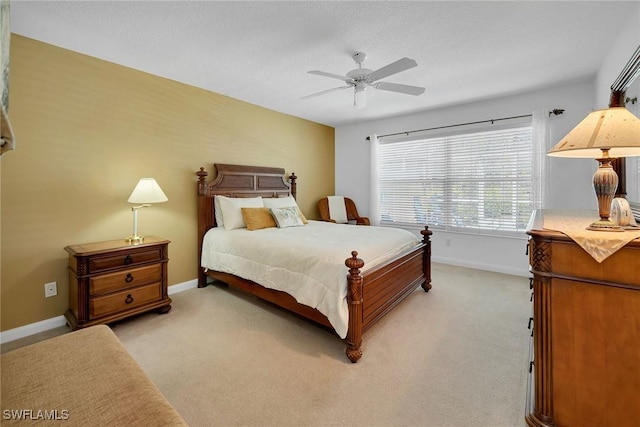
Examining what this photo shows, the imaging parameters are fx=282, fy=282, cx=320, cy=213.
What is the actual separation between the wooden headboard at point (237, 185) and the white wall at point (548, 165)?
1.52 m

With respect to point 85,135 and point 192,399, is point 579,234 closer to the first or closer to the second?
point 192,399

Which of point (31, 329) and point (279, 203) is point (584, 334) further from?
point (31, 329)

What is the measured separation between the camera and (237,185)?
4059 mm

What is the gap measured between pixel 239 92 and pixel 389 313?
3327 millimetres

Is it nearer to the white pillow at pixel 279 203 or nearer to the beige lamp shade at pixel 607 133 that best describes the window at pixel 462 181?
the white pillow at pixel 279 203

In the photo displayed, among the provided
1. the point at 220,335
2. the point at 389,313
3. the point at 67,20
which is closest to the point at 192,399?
the point at 220,335

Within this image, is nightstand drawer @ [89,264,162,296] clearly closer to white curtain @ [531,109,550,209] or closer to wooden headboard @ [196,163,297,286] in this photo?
wooden headboard @ [196,163,297,286]

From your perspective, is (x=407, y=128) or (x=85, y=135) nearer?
(x=85, y=135)

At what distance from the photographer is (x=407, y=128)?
4938 millimetres

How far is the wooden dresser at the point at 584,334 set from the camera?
1.12 meters

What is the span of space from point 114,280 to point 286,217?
1.97 meters

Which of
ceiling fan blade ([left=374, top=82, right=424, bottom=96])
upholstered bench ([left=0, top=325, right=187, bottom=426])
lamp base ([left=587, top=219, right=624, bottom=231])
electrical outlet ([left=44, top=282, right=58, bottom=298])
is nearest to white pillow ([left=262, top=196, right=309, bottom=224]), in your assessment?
ceiling fan blade ([left=374, top=82, right=424, bottom=96])

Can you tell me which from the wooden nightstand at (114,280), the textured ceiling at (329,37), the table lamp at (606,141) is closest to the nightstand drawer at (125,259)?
the wooden nightstand at (114,280)

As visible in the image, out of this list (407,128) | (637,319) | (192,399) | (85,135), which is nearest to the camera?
(637,319)
